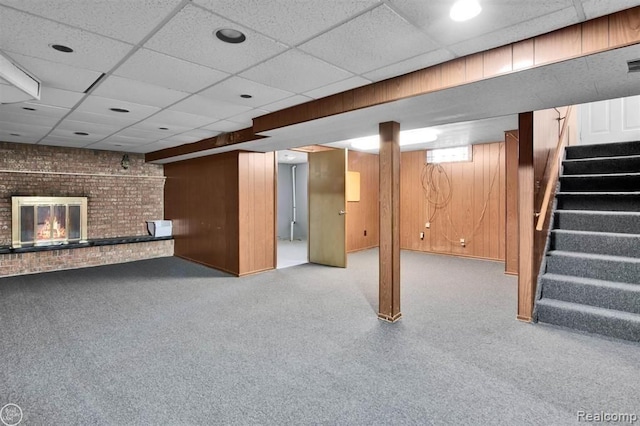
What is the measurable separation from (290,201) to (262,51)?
764 cm

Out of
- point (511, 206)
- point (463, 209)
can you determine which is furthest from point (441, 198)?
point (511, 206)

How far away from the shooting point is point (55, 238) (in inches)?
230

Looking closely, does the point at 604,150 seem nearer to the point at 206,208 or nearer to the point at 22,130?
the point at 206,208

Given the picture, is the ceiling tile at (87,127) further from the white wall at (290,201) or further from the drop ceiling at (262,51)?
the white wall at (290,201)

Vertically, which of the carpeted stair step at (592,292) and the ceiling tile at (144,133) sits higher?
the ceiling tile at (144,133)

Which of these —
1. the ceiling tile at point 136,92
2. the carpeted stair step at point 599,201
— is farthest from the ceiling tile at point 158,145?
the carpeted stair step at point 599,201

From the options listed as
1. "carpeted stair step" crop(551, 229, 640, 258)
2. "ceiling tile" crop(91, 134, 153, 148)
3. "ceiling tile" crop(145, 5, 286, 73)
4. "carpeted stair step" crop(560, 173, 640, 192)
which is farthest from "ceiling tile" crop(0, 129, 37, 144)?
"carpeted stair step" crop(560, 173, 640, 192)

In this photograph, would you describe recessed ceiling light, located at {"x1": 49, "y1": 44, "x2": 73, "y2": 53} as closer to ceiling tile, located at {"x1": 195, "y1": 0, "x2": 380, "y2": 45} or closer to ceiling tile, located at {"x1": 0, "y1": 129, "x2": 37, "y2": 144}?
ceiling tile, located at {"x1": 195, "y1": 0, "x2": 380, "y2": 45}

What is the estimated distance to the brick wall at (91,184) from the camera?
5.44m

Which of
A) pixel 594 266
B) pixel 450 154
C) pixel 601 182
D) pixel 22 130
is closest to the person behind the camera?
pixel 594 266

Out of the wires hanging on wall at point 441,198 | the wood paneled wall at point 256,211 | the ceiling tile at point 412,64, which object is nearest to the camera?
the ceiling tile at point 412,64

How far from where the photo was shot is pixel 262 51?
217cm

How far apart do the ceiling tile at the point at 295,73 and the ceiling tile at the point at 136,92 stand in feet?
2.84

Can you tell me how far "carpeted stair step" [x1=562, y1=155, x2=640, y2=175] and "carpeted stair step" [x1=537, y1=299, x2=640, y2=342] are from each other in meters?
1.97
